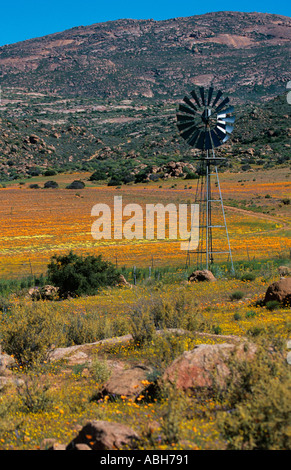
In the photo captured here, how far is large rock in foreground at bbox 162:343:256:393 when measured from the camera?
23.9 ft

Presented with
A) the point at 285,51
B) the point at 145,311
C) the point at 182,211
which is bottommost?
the point at 145,311

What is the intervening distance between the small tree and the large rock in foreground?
56.7 feet

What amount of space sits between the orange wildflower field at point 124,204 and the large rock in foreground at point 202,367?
2158cm

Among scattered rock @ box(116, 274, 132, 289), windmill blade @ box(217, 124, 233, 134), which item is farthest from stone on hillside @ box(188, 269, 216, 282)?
windmill blade @ box(217, 124, 233, 134)

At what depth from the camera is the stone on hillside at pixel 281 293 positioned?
16078 millimetres

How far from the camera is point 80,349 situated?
1245cm

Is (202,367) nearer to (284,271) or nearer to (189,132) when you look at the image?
(284,271)

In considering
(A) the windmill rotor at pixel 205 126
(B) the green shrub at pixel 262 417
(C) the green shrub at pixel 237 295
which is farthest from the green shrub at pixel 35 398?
(A) the windmill rotor at pixel 205 126

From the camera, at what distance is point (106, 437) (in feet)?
19.5

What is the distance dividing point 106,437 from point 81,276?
19274 mm
